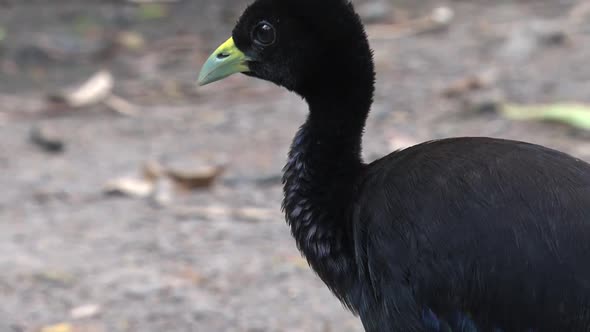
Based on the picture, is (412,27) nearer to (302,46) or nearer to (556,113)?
(556,113)

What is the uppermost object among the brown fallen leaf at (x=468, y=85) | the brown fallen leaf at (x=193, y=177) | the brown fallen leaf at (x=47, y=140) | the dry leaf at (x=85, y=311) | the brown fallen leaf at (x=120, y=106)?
the brown fallen leaf at (x=120, y=106)

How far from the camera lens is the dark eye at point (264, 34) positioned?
12.3 ft

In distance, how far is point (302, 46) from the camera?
12.1 feet

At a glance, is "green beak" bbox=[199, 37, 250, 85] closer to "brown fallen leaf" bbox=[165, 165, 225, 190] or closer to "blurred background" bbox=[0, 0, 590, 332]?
Result: "blurred background" bbox=[0, 0, 590, 332]

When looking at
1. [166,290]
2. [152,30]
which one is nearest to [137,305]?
[166,290]

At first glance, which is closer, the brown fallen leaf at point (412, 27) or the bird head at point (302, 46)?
the bird head at point (302, 46)

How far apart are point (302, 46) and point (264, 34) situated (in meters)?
0.17

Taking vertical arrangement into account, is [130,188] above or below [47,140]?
below

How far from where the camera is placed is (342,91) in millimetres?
3697

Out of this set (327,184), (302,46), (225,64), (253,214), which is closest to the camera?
(327,184)

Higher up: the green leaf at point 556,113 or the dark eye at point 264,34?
the green leaf at point 556,113

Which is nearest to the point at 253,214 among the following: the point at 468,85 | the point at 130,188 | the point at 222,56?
the point at 130,188

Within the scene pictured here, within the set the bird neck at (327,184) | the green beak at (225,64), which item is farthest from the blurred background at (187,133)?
the green beak at (225,64)

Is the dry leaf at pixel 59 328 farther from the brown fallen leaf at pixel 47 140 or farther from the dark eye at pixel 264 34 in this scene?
the brown fallen leaf at pixel 47 140
